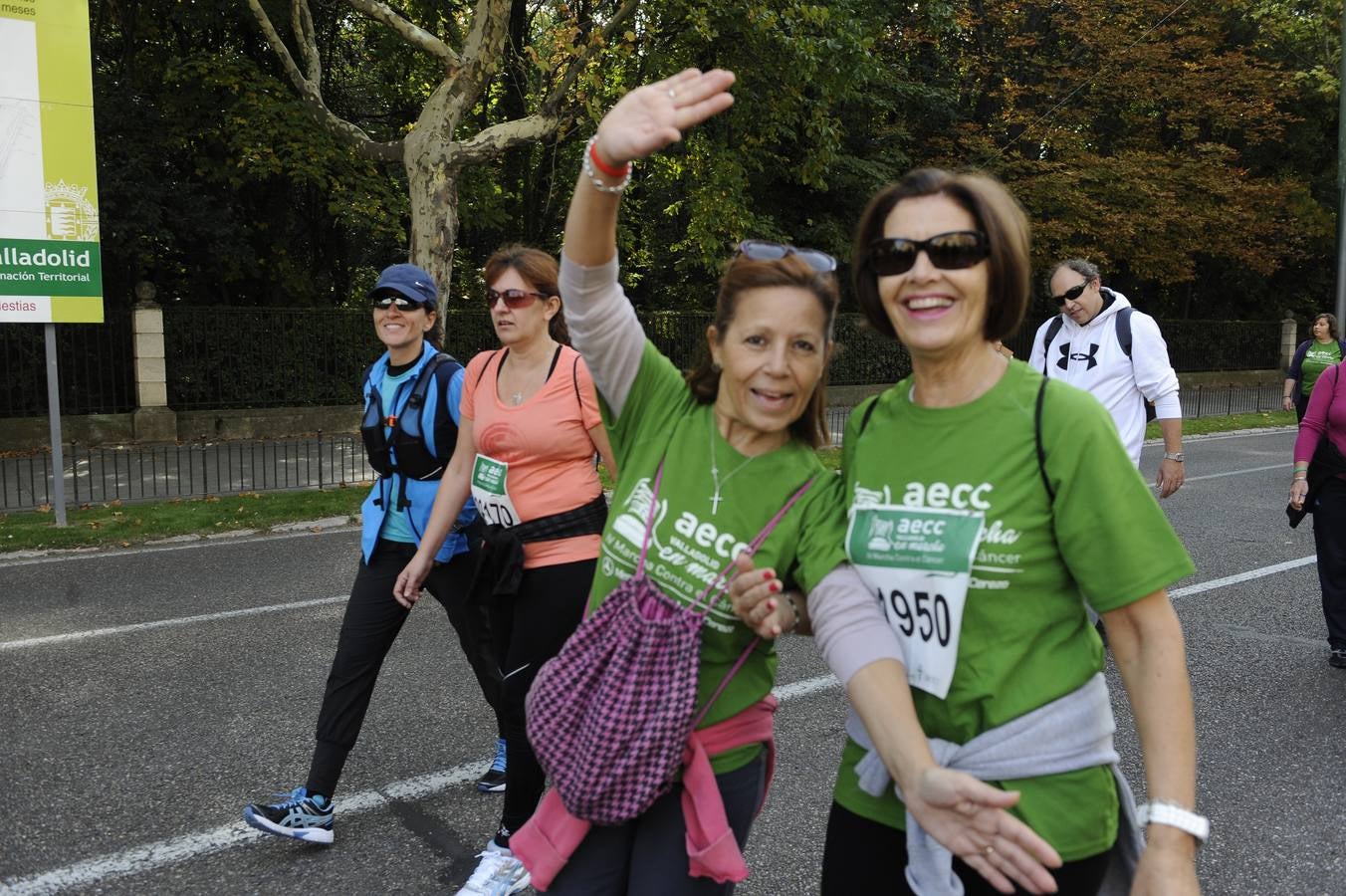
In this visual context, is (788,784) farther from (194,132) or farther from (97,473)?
(194,132)

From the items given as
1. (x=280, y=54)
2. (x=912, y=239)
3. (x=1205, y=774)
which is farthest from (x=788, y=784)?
(x=280, y=54)

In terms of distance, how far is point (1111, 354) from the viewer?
6.02 metres

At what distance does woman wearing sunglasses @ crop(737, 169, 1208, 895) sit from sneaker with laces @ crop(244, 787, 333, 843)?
2.41 meters

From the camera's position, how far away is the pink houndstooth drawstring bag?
1.84 m

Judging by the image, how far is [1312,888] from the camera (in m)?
3.48

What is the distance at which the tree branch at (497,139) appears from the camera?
13.6 metres

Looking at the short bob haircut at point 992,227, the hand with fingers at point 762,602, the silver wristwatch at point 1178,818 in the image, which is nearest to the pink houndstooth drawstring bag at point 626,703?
the hand with fingers at point 762,602

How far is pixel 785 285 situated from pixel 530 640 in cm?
169

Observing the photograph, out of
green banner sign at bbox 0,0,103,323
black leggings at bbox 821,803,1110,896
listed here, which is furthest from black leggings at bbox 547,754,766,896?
green banner sign at bbox 0,0,103,323

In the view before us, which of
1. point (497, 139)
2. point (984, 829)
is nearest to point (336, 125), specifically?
point (497, 139)

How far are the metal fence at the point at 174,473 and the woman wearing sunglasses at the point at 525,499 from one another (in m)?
6.76

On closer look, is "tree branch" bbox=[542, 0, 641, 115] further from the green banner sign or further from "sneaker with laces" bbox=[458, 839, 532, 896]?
"sneaker with laces" bbox=[458, 839, 532, 896]

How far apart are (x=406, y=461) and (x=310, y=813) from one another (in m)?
1.23

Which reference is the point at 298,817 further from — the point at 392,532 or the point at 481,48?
the point at 481,48
